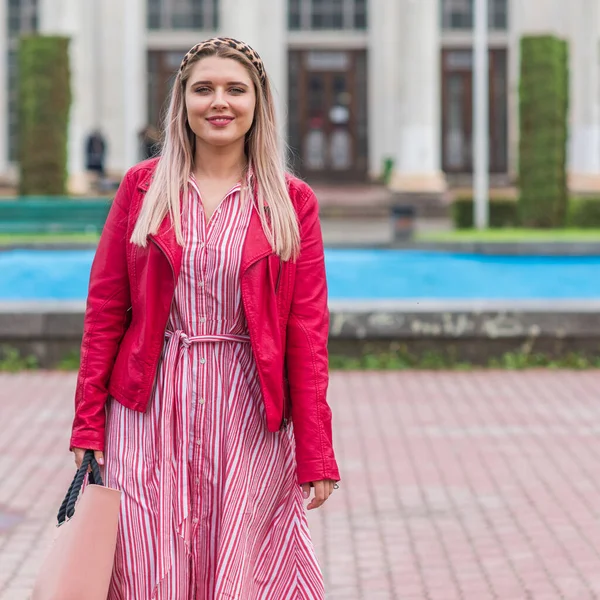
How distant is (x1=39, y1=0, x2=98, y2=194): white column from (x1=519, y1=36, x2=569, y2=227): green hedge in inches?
394

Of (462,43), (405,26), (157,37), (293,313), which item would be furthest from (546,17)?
(293,313)

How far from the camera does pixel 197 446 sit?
141 inches

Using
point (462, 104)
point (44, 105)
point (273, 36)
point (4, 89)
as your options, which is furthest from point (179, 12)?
point (44, 105)

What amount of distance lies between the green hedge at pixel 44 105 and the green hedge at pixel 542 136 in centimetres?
733

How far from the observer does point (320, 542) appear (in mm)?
6031

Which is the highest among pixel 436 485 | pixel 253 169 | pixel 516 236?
pixel 253 169

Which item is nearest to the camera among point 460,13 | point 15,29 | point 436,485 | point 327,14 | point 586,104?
point 436,485

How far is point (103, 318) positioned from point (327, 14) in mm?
31207

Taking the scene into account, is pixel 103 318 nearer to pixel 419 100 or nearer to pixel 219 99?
pixel 219 99

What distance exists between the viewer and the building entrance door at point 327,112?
3425cm

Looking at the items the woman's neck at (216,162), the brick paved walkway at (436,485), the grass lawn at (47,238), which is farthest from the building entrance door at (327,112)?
the woman's neck at (216,162)

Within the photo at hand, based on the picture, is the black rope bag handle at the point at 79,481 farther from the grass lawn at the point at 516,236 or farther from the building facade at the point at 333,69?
the building facade at the point at 333,69

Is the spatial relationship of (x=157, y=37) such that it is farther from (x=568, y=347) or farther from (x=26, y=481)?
(x=26, y=481)

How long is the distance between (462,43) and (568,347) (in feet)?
77.3
